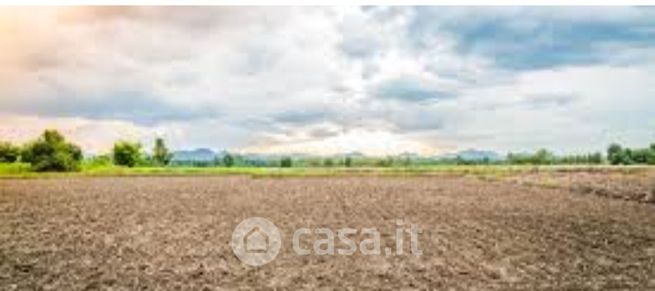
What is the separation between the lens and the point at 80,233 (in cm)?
1509

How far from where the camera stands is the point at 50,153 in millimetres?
47344

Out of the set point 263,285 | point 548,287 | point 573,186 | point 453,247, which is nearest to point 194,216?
point 453,247

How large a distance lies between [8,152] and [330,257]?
4493 cm

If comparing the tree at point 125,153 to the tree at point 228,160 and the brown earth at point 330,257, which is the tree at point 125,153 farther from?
the brown earth at point 330,257

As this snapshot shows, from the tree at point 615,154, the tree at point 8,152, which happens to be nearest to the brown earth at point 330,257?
the tree at point 8,152

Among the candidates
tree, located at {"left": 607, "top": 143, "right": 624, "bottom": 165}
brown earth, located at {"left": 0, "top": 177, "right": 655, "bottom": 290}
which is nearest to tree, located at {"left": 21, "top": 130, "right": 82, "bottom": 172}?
brown earth, located at {"left": 0, "top": 177, "right": 655, "bottom": 290}

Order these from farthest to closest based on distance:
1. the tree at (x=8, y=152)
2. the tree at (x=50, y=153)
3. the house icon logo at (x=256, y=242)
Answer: the tree at (x=8, y=152) → the tree at (x=50, y=153) → the house icon logo at (x=256, y=242)

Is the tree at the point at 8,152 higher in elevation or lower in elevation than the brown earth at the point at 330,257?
higher

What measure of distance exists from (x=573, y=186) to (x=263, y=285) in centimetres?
2377

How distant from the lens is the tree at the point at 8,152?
2019 inches

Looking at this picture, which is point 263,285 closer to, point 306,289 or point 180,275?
point 306,289

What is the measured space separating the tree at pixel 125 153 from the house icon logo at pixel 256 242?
42.5m

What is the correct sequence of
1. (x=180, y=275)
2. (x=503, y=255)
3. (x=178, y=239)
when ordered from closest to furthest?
(x=180, y=275), (x=503, y=255), (x=178, y=239)

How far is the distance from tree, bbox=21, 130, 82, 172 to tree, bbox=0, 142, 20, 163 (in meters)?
3.21
